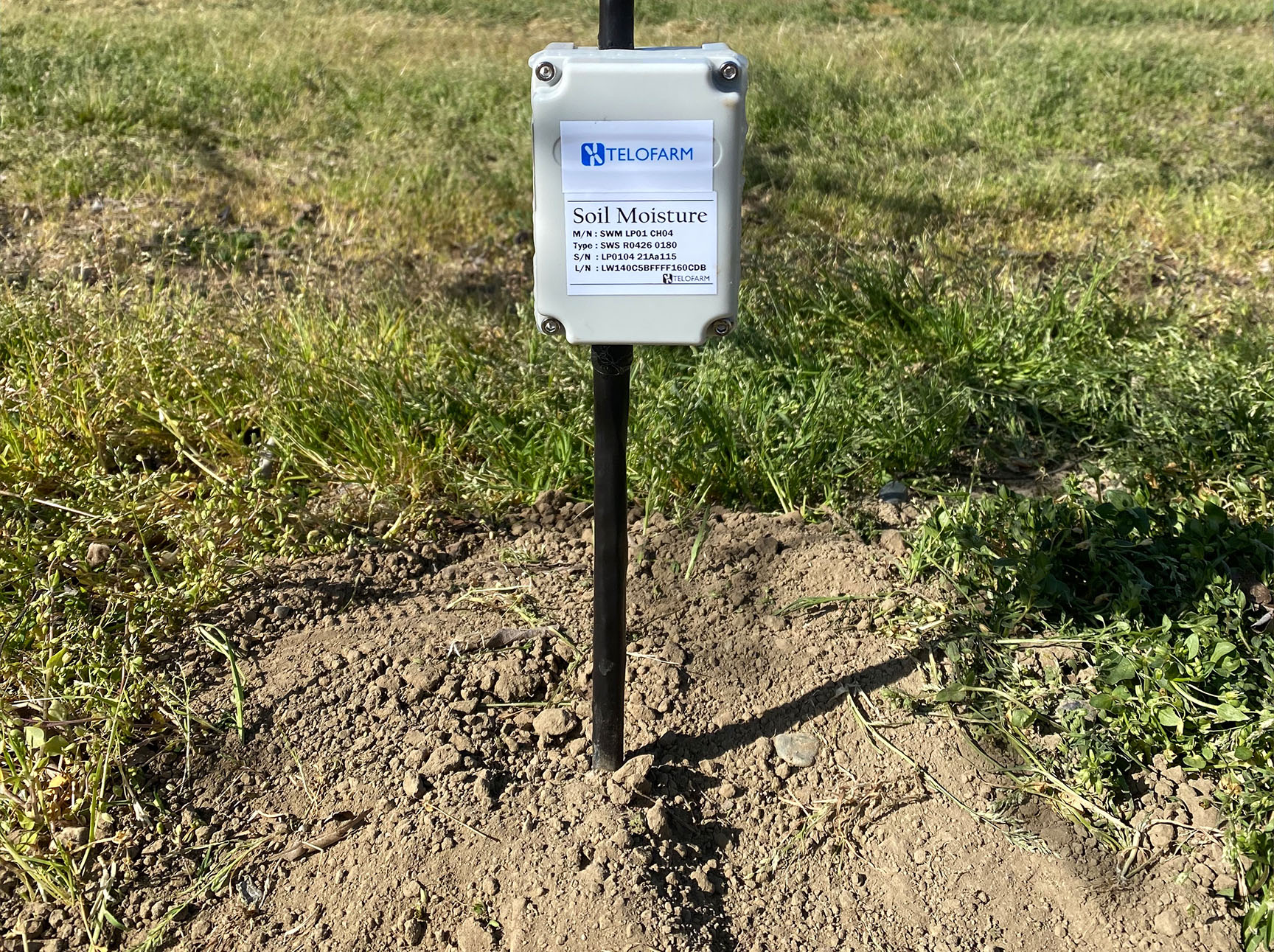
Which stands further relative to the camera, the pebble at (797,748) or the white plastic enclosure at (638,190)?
the pebble at (797,748)

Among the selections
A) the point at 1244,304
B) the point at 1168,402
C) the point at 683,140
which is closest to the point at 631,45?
the point at 683,140

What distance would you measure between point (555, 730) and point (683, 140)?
1207 mm

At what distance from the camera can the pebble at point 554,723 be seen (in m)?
2.03

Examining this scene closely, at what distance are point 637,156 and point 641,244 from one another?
4.8 inches

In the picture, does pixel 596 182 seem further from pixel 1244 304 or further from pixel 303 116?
pixel 303 116

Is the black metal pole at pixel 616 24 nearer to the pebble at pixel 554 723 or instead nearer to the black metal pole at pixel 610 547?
the black metal pole at pixel 610 547

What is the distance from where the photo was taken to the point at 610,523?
1.71m

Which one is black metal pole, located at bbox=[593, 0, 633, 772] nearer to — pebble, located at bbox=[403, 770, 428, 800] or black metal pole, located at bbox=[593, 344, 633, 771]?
black metal pole, located at bbox=[593, 344, 633, 771]

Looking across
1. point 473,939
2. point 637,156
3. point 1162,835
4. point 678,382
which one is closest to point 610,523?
point 637,156

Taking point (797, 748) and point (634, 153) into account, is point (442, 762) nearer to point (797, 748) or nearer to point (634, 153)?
point (797, 748)

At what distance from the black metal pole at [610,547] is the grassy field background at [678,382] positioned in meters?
0.76

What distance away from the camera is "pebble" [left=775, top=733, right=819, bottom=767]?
202 cm

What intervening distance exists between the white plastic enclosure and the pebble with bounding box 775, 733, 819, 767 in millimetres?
959

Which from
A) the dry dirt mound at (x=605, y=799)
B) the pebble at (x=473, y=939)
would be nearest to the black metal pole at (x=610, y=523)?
the dry dirt mound at (x=605, y=799)
